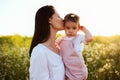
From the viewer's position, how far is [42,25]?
15.9ft

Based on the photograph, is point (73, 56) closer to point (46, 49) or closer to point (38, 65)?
point (46, 49)

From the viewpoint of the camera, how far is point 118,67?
10523 millimetres

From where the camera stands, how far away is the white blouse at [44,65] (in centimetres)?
459

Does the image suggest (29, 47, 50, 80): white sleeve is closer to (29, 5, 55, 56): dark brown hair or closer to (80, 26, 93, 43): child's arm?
(29, 5, 55, 56): dark brown hair

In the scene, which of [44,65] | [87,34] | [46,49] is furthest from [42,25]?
[87,34]

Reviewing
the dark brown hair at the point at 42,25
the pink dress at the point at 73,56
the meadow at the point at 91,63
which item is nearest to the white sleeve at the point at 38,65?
the dark brown hair at the point at 42,25

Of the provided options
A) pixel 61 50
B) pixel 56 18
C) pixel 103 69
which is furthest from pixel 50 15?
pixel 103 69

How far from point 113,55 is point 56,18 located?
5.98 meters

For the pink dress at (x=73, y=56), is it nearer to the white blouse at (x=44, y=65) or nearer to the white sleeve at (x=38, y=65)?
the white blouse at (x=44, y=65)

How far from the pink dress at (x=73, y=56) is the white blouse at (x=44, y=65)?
0.66ft

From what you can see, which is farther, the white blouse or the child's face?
the child's face

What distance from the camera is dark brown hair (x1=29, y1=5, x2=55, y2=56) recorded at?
4.81m

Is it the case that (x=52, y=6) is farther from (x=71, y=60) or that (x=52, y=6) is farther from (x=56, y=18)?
(x=71, y=60)

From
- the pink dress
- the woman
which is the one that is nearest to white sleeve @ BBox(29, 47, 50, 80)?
the woman
